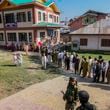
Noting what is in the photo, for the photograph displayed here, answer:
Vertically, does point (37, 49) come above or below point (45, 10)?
below

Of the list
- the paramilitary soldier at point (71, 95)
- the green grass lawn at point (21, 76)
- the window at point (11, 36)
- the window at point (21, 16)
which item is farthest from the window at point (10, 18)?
the paramilitary soldier at point (71, 95)

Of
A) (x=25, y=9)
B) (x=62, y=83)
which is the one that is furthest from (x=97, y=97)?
(x=25, y=9)

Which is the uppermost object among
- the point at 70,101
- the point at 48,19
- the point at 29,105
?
the point at 48,19

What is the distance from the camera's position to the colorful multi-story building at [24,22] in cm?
2836

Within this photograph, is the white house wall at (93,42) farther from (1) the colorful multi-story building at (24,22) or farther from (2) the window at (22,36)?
(2) the window at (22,36)

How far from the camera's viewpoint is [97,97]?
10844 millimetres

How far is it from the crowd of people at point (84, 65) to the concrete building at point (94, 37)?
391 inches

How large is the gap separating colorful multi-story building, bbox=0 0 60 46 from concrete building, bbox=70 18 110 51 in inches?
157

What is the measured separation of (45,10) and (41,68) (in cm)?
1625

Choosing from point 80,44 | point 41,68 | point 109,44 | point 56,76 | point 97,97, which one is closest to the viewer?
point 97,97

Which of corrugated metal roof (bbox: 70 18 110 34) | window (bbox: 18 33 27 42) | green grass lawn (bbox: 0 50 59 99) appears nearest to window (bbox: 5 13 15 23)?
window (bbox: 18 33 27 42)

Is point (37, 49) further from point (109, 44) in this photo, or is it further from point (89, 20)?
point (89, 20)

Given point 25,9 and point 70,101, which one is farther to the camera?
point 25,9

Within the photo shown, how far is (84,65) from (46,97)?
4.68m
